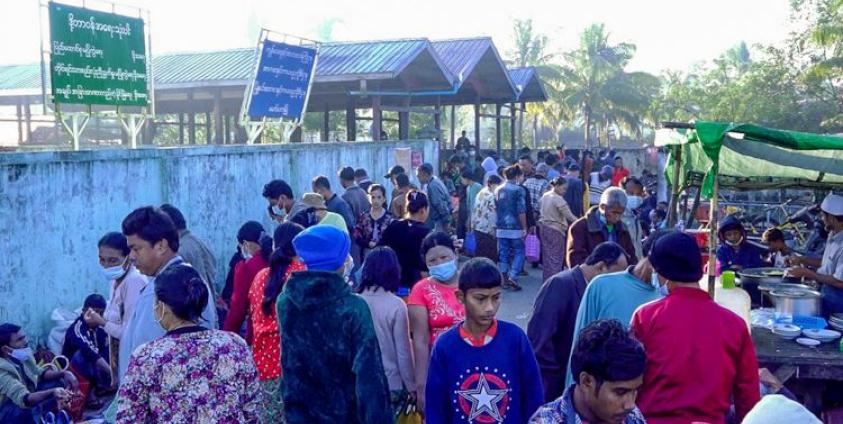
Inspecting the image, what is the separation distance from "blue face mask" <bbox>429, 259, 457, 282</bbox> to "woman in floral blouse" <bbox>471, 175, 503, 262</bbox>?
234 inches

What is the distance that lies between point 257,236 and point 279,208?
1.59m

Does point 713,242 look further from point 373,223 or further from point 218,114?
point 218,114

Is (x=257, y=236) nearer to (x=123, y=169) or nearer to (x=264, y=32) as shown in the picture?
(x=123, y=169)

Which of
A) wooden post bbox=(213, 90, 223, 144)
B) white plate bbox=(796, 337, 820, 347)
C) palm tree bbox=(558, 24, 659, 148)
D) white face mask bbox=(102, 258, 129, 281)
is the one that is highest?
palm tree bbox=(558, 24, 659, 148)

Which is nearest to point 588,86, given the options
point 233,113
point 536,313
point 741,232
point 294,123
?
point 233,113

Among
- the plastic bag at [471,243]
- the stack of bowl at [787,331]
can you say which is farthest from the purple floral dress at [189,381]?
the plastic bag at [471,243]

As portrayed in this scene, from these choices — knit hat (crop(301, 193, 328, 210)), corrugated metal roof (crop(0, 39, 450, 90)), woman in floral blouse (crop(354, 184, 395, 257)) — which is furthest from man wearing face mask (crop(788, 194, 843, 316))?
corrugated metal roof (crop(0, 39, 450, 90))

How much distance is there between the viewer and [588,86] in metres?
43.5

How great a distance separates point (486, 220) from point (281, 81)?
16.1 ft

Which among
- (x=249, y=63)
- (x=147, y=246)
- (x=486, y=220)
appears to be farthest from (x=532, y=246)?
(x=249, y=63)

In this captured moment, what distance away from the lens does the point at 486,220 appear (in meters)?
10.6

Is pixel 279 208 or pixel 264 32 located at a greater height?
pixel 264 32

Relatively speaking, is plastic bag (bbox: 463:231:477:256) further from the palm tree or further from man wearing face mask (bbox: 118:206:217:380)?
the palm tree

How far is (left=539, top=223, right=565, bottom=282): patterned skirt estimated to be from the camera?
31.7 ft
